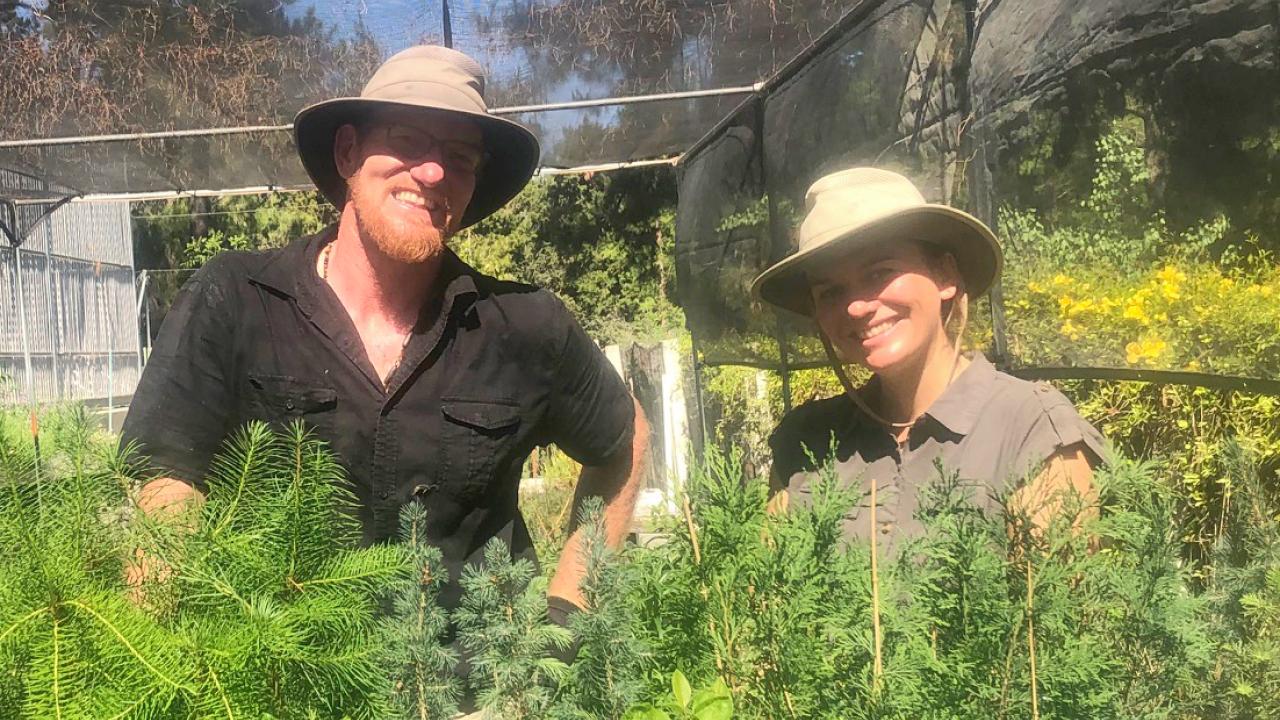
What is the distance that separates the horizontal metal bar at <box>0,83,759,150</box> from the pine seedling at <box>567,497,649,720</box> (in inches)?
143

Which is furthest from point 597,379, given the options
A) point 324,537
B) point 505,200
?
point 324,537

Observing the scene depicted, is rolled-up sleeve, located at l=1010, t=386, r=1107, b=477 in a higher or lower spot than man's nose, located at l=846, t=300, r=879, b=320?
lower

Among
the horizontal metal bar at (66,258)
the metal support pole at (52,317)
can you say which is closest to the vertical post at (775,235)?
the metal support pole at (52,317)

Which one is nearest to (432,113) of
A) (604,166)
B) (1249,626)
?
(1249,626)

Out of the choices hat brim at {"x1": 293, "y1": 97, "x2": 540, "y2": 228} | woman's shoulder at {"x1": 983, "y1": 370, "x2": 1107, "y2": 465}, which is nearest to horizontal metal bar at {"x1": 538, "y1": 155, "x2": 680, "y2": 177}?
hat brim at {"x1": 293, "y1": 97, "x2": 540, "y2": 228}

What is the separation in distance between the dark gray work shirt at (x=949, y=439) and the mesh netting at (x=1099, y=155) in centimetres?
20

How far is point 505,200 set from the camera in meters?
1.94

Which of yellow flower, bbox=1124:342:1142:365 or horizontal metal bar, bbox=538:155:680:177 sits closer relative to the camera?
yellow flower, bbox=1124:342:1142:365

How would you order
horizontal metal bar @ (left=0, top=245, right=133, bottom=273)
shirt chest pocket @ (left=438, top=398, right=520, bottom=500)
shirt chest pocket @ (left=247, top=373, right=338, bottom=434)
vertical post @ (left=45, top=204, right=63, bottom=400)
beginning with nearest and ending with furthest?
1. shirt chest pocket @ (left=247, top=373, right=338, bottom=434)
2. shirt chest pocket @ (left=438, top=398, right=520, bottom=500)
3. vertical post @ (left=45, top=204, right=63, bottom=400)
4. horizontal metal bar @ (left=0, top=245, right=133, bottom=273)

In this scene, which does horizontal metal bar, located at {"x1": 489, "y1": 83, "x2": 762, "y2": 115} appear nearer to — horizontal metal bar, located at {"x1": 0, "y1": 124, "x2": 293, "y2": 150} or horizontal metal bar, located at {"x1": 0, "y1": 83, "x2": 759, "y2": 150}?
horizontal metal bar, located at {"x1": 0, "y1": 83, "x2": 759, "y2": 150}

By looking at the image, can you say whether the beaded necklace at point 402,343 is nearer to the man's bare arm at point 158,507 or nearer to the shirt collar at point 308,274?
the shirt collar at point 308,274

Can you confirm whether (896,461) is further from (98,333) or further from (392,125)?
(98,333)

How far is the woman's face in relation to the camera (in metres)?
1.31

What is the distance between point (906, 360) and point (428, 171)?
0.85m
